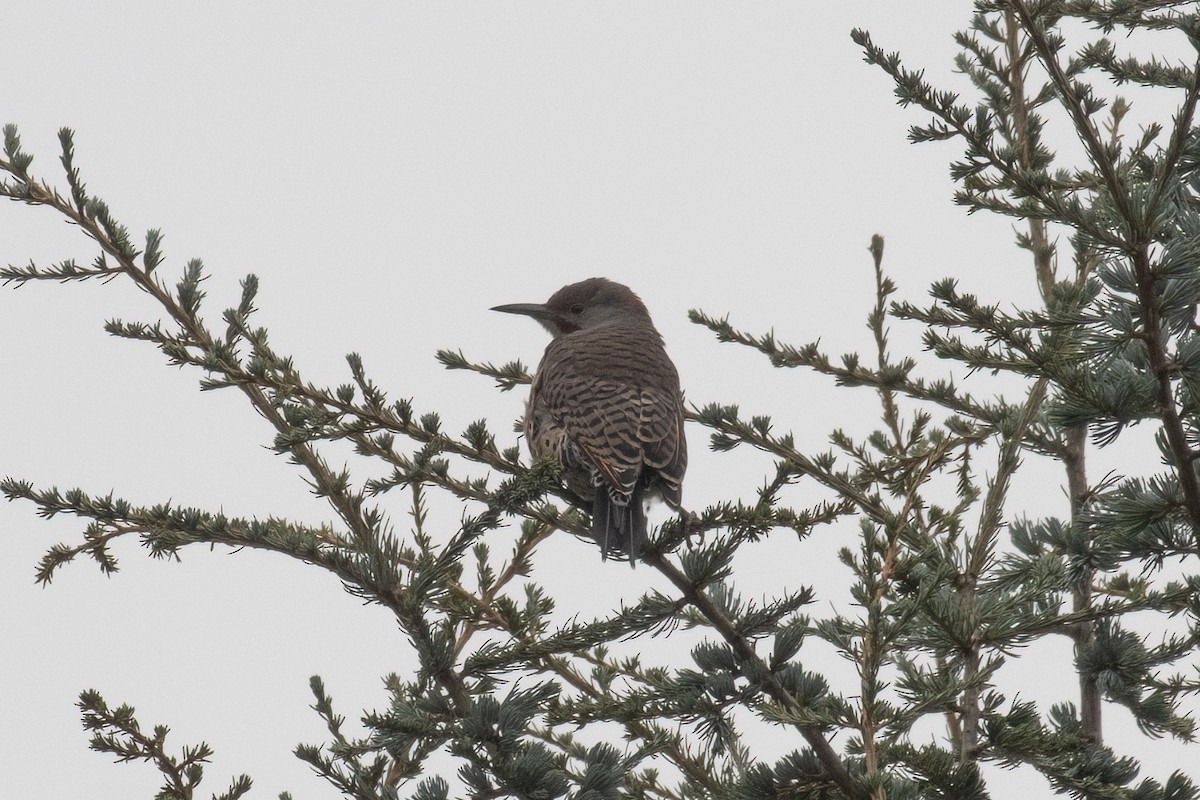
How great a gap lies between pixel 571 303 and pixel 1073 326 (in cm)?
440

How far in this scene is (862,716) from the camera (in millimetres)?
2695

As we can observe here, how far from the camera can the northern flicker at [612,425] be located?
14.0 ft

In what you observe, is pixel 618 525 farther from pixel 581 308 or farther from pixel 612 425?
pixel 581 308

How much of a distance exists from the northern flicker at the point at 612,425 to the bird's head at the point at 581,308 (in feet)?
2.68

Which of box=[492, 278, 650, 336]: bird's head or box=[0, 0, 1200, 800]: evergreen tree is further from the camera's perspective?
box=[492, 278, 650, 336]: bird's head

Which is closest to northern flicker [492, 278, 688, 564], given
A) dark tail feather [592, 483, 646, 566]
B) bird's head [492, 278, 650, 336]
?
dark tail feather [592, 483, 646, 566]

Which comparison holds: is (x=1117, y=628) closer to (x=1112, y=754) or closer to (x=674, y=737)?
(x=1112, y=754)

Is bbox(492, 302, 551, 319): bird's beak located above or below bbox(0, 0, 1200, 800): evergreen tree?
above

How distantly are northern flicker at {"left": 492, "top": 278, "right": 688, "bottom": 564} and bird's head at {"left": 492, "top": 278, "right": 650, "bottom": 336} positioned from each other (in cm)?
82

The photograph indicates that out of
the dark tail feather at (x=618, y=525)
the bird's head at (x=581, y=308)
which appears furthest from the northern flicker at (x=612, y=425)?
the bird's head at (x=581, y=308)

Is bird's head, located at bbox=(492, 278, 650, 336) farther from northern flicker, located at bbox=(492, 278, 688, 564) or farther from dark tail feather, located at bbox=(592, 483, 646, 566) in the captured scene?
dark tail feather, located at bbox=(592, 483, 646, 566)

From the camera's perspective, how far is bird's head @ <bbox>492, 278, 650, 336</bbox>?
23.1 ft

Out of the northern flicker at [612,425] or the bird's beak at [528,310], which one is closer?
the northern flicker at [612,425]

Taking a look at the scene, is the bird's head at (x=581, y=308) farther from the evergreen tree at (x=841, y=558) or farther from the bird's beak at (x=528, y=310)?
the evergreen tree at (x=841, y=558)
